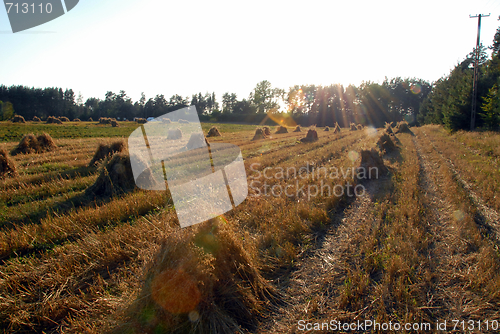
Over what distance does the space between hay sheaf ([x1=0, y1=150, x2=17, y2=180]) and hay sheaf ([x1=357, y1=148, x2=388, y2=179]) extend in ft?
45.5

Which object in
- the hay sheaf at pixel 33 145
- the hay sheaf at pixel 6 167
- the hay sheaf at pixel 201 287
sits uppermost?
the hay sheaf at pixel 33 145

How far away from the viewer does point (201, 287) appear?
2689 mm

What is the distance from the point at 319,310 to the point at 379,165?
8072 millimetres

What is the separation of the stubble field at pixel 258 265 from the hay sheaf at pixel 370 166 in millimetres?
2245

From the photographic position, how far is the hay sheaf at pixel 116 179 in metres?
7.19

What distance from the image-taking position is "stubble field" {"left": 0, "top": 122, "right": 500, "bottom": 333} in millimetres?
2705

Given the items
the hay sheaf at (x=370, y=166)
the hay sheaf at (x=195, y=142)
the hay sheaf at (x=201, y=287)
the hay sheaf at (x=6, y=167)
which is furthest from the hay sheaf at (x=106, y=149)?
the hay sheaf at (x=370, y=166)

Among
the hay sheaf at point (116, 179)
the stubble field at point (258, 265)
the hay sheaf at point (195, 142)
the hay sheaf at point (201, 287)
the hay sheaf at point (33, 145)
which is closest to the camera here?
the hay sheaf at point (201, 287)

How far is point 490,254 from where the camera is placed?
368 centimetres

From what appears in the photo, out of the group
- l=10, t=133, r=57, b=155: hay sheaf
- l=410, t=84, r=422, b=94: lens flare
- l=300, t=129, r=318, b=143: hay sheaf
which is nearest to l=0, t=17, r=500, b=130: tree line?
l=410, t=84, r=422, b=94: lens flare

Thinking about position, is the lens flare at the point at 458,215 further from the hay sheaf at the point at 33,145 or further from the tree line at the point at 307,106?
the tree line at the point at 307,106

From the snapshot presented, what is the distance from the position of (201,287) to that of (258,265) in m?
1.38

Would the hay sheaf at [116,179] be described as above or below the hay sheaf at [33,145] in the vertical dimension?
below

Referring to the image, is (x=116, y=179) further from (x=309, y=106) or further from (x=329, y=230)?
(x=309, y=106)
